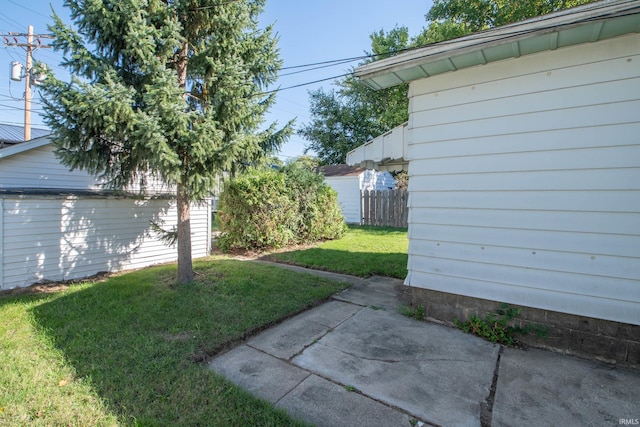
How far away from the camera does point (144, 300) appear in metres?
4.31

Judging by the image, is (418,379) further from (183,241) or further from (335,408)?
(183,241)

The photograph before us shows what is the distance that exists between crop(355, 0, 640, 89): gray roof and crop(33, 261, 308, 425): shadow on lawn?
3551mm

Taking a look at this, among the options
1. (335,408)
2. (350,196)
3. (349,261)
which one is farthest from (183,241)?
(350,196)

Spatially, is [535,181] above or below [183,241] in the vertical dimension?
above

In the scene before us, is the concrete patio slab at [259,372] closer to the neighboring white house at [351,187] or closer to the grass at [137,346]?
the grass at [137,346]

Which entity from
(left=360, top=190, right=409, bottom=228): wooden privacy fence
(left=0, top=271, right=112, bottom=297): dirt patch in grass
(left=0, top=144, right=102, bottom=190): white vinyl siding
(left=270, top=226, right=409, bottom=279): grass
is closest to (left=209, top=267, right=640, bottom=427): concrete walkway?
(left=270, top=226, right=409, bottom=279): grass

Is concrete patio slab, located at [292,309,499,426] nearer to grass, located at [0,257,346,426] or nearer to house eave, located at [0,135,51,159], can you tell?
grass, located at [0,257,346,426]

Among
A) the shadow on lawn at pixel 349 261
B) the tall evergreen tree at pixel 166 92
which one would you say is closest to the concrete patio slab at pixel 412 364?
the shadow on lawn at pixel 349 261

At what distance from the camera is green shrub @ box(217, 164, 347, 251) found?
7770mm

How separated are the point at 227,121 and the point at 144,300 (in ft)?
9.36

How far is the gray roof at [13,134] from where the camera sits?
10.3m

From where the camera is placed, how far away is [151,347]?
304cm

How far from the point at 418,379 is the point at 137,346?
2.75m

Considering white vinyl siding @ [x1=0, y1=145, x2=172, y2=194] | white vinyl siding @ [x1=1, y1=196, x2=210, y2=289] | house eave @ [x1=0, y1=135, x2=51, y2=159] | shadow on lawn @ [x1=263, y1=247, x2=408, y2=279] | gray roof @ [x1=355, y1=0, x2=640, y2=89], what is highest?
gray roof @ [x1=355, y1=0, x2=640, y2=89]
